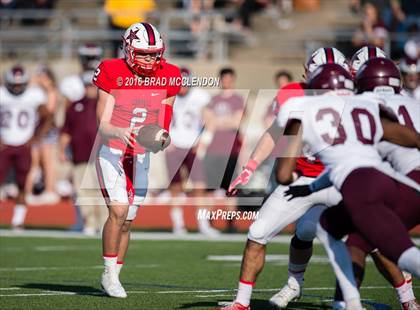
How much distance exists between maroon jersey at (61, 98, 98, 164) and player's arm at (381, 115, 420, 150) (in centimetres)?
846

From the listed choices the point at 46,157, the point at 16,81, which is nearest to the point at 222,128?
the point at 16,81

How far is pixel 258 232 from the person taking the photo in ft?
23.0

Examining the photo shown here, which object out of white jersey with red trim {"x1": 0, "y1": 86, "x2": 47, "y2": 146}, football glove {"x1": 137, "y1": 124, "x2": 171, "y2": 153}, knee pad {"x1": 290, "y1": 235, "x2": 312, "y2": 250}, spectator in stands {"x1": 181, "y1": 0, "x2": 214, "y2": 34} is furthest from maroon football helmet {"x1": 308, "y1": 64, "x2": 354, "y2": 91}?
spectator in stands {"x1": 181, "y1": 0, "x2": 214, "y2": 34}

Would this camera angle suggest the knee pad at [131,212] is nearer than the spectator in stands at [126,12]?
Yes

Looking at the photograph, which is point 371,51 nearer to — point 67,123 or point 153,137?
point 153,137

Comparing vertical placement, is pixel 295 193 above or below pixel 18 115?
above

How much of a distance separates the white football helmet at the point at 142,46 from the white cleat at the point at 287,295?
195cm

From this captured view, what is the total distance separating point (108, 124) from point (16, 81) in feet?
23.7

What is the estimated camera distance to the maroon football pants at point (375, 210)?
19.7ft

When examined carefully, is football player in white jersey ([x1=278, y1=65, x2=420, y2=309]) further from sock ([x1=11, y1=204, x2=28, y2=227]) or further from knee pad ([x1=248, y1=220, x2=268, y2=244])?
sock ([x1=11, y1=204, x2=28, y2=227])

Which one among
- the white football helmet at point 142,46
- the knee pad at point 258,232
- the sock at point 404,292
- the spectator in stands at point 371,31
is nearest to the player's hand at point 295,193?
the knee pad at point 258,232

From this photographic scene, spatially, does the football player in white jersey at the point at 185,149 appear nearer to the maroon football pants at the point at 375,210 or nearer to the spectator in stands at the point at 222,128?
the spectator in stands at the point at 222,128

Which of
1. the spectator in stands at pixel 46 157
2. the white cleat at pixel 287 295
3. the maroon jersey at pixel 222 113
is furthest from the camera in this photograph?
the spectator in stands at pixel 46 157

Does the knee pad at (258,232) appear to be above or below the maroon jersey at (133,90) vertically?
below
